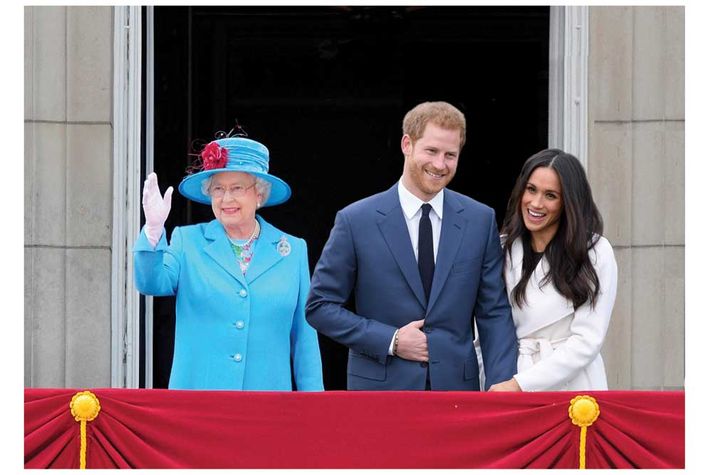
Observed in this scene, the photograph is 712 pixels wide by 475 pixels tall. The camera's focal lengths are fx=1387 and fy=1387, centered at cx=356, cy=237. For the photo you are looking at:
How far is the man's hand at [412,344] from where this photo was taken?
503 centimetres

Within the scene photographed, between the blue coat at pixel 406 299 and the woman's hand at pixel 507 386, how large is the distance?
33mm

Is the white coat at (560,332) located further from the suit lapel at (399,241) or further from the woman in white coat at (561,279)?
the suit lapel at (399,241)

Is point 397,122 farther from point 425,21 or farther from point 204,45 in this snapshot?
point 204,45

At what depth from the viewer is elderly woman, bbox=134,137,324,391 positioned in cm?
540

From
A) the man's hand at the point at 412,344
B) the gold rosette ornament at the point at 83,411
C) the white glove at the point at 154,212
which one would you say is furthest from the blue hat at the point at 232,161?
the gold rosette ornament at the point at 83,411

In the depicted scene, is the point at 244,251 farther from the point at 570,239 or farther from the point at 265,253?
the point at 570,239

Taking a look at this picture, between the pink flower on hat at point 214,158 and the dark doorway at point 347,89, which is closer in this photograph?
the pink flower on hat at point 214,158

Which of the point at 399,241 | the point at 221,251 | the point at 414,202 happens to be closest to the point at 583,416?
the point at 399,241

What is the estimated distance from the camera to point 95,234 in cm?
779

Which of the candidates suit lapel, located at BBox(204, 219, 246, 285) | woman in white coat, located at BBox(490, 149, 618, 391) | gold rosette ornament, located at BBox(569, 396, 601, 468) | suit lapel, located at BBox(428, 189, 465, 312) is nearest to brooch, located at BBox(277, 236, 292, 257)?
suit lapel, located at BBox(204, 219, 246, 285)

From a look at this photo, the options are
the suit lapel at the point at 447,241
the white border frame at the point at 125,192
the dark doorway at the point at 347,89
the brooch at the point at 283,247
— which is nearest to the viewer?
the suit lapel at the point at 447,241

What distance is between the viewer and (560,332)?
5.16 meters

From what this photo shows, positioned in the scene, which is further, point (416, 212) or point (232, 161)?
point (232, 161)

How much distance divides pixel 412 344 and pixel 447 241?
0.41 meters
